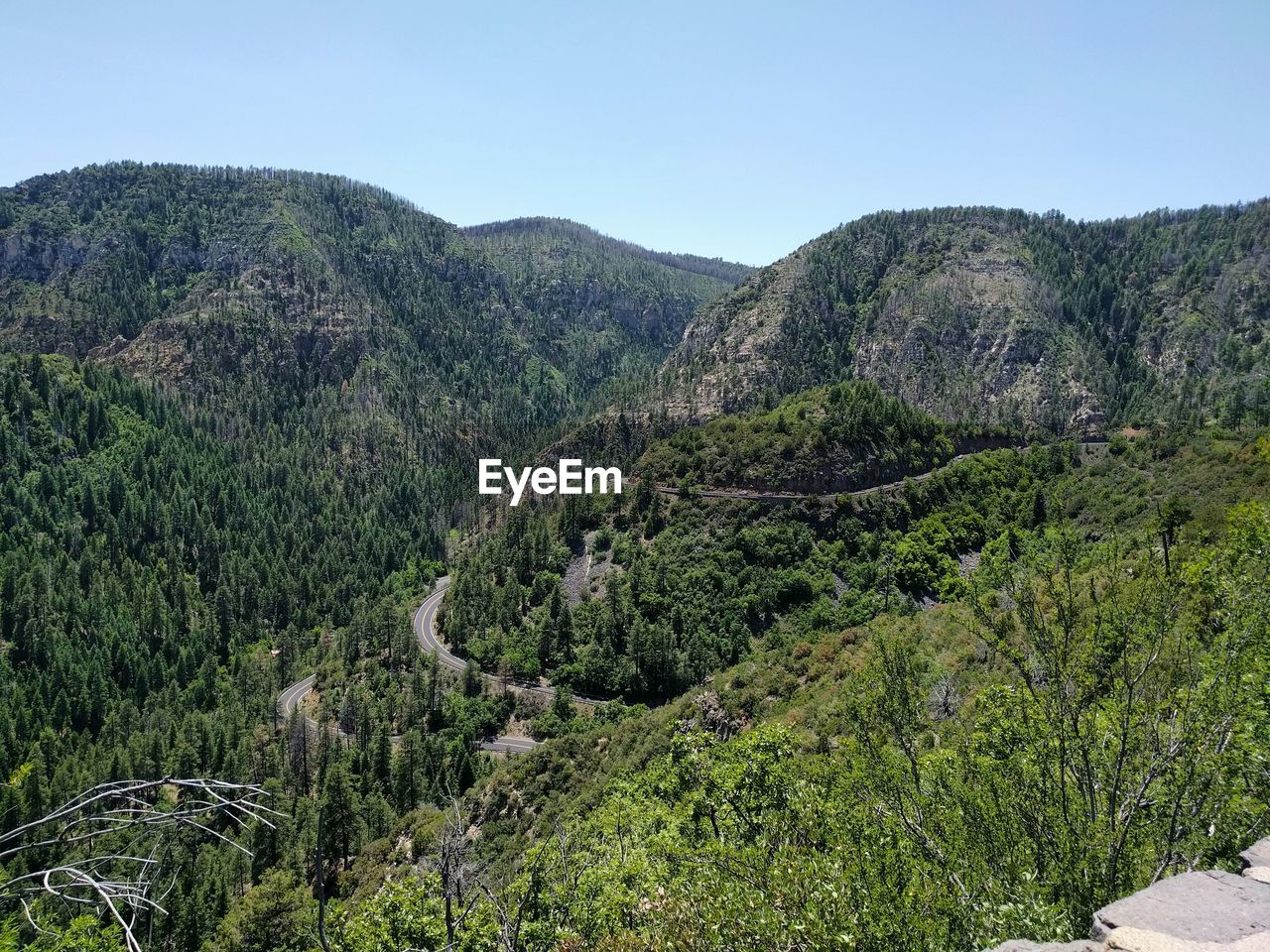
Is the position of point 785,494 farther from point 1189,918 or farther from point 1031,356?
point 1031,356

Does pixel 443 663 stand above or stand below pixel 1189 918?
below

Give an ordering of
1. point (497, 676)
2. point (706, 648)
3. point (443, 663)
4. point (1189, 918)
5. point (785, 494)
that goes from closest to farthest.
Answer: point (1189, 918), point (706, 648), point (497, 676), point (443, 663), point (785, 494)

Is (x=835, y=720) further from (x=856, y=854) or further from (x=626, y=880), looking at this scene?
(x=856, y=854)

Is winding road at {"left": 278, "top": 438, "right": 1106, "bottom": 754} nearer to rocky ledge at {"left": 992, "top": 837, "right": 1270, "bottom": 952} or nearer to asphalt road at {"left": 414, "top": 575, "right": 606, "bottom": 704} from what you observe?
asphalt road at {"left": 414, "top": 575, "right": 606, "bottom": 704}

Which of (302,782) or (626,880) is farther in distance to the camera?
(302,782)

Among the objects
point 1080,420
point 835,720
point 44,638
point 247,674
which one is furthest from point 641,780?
point 1080,420

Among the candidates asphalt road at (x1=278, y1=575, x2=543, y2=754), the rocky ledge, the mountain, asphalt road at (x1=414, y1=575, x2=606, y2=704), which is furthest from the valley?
the rocky ledge

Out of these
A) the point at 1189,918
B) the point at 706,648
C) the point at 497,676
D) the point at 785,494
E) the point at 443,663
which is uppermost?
the point at 1189,918

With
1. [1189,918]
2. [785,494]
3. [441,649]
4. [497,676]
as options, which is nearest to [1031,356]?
[785,494]

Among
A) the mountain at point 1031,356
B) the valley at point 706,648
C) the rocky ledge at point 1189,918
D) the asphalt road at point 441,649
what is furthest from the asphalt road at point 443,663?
the mountain at point 1031,356
